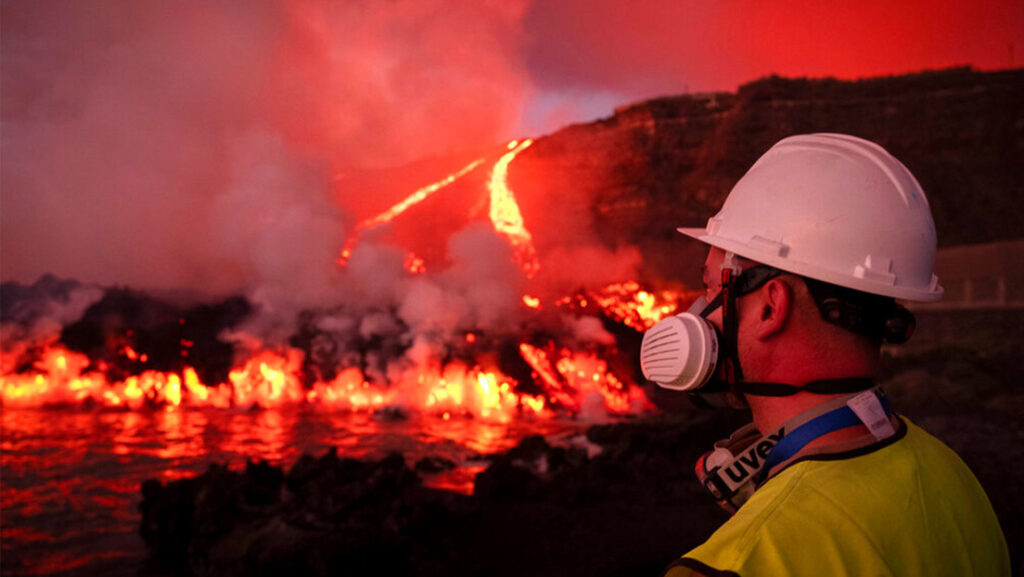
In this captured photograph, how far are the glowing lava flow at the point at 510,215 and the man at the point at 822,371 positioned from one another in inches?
1021

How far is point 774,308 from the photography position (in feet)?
6.26

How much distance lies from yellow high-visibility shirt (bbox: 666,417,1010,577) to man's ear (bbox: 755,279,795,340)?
0.41 meters

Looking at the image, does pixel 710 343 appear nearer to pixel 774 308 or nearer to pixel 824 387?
pixel 774 308

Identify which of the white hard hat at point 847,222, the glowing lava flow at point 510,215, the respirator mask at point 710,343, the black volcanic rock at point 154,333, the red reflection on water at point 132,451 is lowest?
the red reflection on water at point 132,451

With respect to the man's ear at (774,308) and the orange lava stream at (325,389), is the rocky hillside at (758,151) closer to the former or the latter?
the orange lava stream at (325,389)

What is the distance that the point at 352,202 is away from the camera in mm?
40062

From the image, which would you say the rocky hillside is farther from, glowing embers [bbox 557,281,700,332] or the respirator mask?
the respirator mask

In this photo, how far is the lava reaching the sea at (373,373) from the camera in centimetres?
2100

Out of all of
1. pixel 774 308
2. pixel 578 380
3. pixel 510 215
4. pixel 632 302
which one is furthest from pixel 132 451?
pixel 510 215

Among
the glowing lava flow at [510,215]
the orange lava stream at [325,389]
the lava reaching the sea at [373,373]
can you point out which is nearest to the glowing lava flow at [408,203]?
the glowing lava flow at [510,215]

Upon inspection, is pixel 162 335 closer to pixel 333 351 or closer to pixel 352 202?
pixel 333 351

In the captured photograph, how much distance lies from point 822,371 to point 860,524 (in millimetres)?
505

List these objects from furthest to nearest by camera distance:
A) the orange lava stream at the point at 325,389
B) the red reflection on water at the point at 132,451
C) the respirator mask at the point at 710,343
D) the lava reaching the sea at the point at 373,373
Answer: the lava reaching the sea at the point at 373,373, the orange lava stream at the point at 325,389, the red reflection on water at the point at 132,451, the respirator mask at the point at 710,343

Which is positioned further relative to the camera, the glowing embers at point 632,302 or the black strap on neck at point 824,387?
the glowing embers at point 632,302
